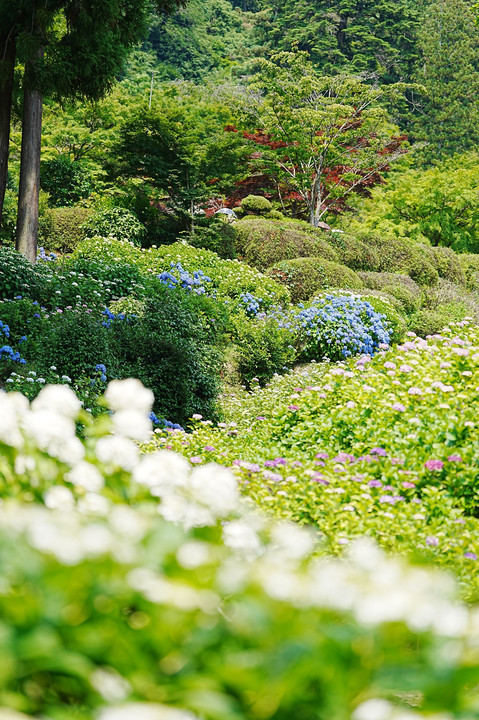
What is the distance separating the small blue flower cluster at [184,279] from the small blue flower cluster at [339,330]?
132cm

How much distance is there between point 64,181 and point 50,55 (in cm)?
650

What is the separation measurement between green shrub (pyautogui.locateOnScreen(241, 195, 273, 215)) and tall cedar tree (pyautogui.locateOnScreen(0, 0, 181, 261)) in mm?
7837

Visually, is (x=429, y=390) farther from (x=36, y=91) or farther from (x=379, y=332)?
(x=36, y=91)

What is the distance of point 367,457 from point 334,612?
244 centimetres

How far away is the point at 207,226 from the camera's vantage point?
12.2m

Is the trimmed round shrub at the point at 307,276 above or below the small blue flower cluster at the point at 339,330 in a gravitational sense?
above

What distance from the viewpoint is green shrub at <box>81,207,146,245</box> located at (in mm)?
11297

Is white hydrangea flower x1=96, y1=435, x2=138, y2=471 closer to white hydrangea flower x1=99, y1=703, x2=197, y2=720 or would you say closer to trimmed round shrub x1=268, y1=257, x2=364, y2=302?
white hydrangea flower x1=99, y1=703, x2=197, y2=720

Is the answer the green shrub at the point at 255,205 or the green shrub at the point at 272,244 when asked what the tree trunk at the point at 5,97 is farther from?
the green shrub at the point at 255,205

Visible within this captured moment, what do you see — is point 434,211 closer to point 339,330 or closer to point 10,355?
point 339,330

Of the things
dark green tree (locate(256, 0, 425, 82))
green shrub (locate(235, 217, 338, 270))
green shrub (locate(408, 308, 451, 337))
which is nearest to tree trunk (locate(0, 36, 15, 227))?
green shrub (locate(235, 217, 338, 270))

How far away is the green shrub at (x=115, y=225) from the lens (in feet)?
37.1

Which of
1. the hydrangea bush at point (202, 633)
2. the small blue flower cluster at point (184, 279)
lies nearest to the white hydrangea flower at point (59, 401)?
the hydrangea bush at point (202, 633)

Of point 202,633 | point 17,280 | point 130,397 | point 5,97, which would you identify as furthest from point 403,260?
point 202,633
